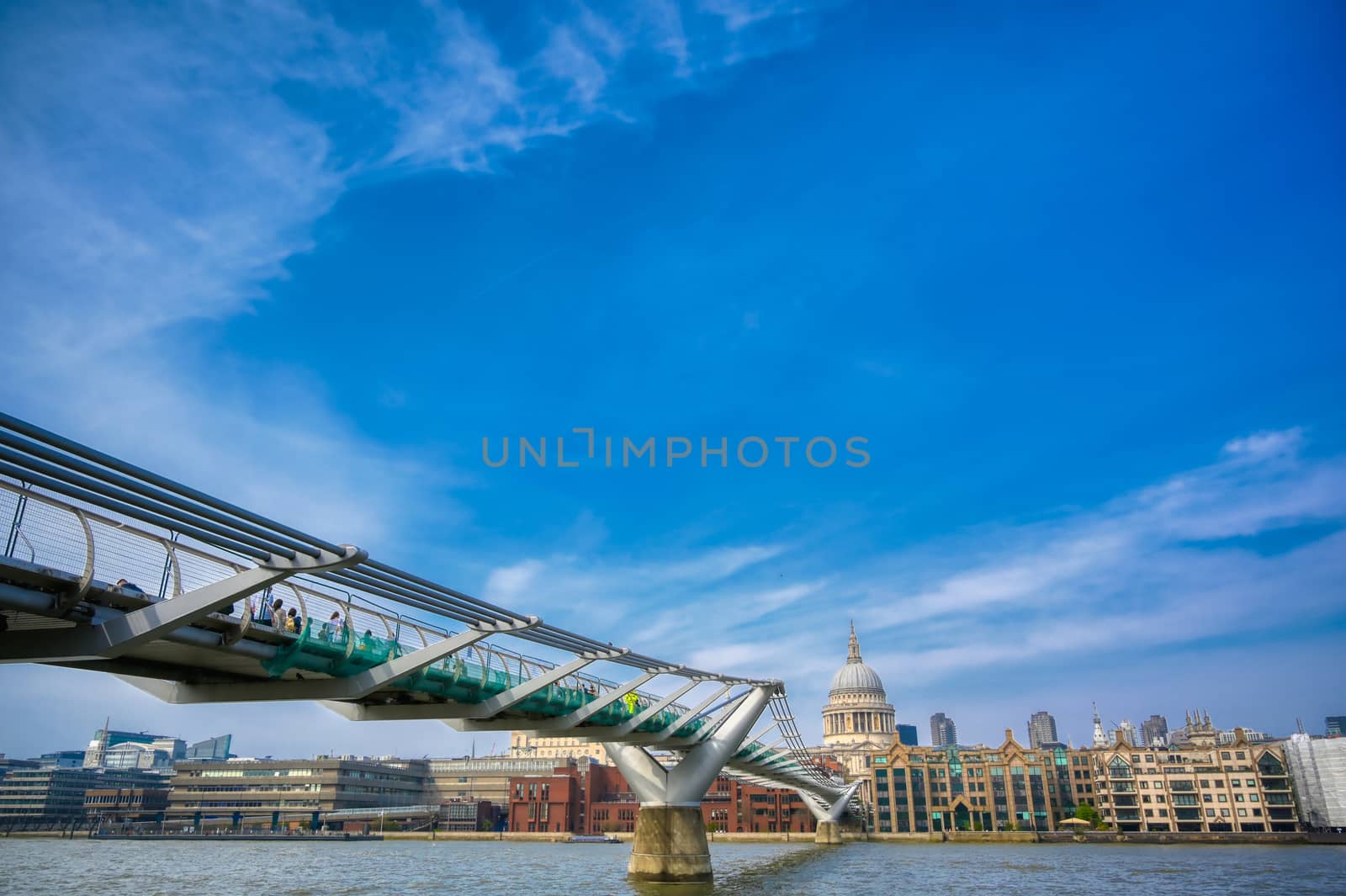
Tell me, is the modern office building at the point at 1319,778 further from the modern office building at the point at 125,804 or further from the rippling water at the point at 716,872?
the modern office building at the point at 125,804

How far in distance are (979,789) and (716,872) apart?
74.2m

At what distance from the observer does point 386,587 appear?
18016 mm

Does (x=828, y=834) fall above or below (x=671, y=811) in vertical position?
below

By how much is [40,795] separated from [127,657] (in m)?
137

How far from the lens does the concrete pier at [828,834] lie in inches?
3777

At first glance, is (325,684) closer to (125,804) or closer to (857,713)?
(125,804)

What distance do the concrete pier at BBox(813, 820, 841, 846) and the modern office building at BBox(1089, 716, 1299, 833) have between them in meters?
29.4

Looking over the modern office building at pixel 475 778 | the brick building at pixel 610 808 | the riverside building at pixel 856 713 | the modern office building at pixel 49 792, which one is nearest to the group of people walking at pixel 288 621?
the brick building at pixel 610 808

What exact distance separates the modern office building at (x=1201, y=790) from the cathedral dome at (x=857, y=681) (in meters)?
73.3

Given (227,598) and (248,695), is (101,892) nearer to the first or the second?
(248,695)

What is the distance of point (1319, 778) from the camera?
97.2 m

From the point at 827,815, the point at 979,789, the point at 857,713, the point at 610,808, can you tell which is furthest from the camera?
the point at 857,713

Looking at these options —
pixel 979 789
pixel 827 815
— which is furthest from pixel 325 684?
pixel 979 789

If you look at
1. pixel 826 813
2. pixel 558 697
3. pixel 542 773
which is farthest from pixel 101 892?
pixel 542 773
